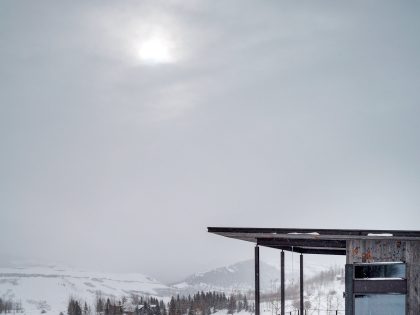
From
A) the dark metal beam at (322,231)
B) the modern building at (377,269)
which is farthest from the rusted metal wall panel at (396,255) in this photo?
the dark metal beam at (322,231)

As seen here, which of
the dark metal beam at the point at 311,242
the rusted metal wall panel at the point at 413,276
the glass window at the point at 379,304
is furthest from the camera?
the dark metal beam at the point at 311,242

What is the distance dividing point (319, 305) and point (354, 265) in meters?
157

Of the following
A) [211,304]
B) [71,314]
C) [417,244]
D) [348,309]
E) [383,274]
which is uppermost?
[417,244]

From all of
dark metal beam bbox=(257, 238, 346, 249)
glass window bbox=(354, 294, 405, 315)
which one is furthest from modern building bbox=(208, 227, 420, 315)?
dark metal beam bbox=(257, 238, 346, 249)

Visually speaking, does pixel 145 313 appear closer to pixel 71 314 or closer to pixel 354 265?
pixel 71 314

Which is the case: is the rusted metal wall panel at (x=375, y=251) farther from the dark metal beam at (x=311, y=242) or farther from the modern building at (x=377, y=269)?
the dark metal beam at (x=311, y=242)

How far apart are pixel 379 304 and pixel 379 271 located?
3.05 feet

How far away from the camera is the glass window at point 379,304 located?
13242mm

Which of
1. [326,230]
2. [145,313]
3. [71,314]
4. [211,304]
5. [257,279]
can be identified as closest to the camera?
[326,230]

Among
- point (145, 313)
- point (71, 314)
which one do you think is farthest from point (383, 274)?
point (71, 314)

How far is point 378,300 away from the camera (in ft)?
44.2

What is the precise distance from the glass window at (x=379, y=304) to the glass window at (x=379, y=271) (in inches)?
22.0

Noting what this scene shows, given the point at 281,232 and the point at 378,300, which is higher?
the point at 281,232

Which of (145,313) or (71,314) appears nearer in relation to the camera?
(145,313)
